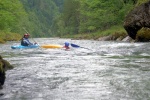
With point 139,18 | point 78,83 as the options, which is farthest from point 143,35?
point 78,83

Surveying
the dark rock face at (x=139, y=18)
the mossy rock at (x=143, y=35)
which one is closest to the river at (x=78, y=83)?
the mossy rock at (x=143, y=35)

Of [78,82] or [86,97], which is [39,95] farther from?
[78,82]

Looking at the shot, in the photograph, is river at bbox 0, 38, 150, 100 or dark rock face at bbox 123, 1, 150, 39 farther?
dark rock face at bbox 123, 1, 150, 39

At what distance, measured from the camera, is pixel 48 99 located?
705 cm

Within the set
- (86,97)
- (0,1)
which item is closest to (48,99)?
(86,97)

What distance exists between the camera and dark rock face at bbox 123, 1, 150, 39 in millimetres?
28359

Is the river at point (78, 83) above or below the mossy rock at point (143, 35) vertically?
above

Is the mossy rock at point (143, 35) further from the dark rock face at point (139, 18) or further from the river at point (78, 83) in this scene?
the river at point (78, 83)

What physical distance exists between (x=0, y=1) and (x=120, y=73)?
39207 mm

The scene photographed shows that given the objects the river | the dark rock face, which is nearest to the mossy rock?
the dark rock face

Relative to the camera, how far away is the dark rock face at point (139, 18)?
2836cm

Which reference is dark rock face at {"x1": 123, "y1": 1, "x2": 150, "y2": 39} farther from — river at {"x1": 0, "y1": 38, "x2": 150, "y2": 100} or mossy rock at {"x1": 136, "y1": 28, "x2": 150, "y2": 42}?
river at {"x1": 0, "y1": 38, "x2": 150, "y2": 100}

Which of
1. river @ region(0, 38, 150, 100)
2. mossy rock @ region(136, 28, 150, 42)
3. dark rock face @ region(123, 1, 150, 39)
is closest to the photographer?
river @ region(0, 38, 150, 100)

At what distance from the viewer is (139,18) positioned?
28.7 m
